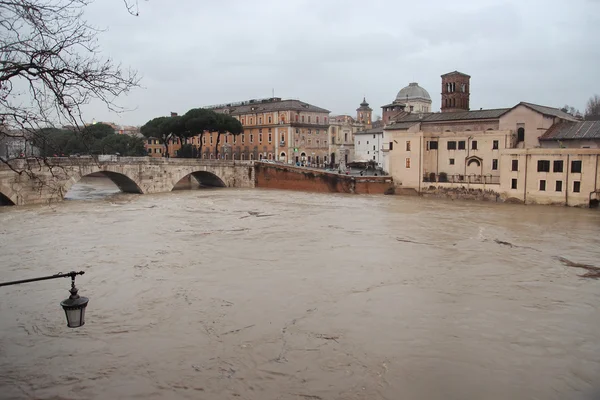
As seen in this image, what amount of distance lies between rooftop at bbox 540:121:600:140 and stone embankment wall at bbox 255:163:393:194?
12.9 metres

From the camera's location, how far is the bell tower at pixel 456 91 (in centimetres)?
5569

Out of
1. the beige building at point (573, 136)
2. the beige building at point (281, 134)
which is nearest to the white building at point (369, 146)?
the beige building at point (281, 134)

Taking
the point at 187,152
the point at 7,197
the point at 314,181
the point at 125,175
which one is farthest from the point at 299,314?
the point at 187,152

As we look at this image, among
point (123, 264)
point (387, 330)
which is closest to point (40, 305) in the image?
point (123, 264)

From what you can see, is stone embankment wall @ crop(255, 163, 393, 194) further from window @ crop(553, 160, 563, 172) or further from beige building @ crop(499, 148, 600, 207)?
window @ crop(553, 160, 563, 172)

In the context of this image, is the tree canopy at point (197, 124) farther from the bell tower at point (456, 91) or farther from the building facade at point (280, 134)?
the bell tower at point (456, 91)

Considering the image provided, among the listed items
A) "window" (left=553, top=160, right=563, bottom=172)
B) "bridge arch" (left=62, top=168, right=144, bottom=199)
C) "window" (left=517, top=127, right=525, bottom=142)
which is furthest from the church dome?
"bridge arch" (left=62, top=168, right=144, bottom=199)

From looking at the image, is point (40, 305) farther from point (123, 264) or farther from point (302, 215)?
point (302, 215)

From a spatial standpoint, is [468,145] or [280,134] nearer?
[468,145]

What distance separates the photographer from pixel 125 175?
123 feet

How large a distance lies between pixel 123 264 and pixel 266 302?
21.1ft

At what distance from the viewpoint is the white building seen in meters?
61.7

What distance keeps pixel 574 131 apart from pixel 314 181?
2086 centimetres

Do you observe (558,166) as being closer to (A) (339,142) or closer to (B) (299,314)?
(B) (299,314)
